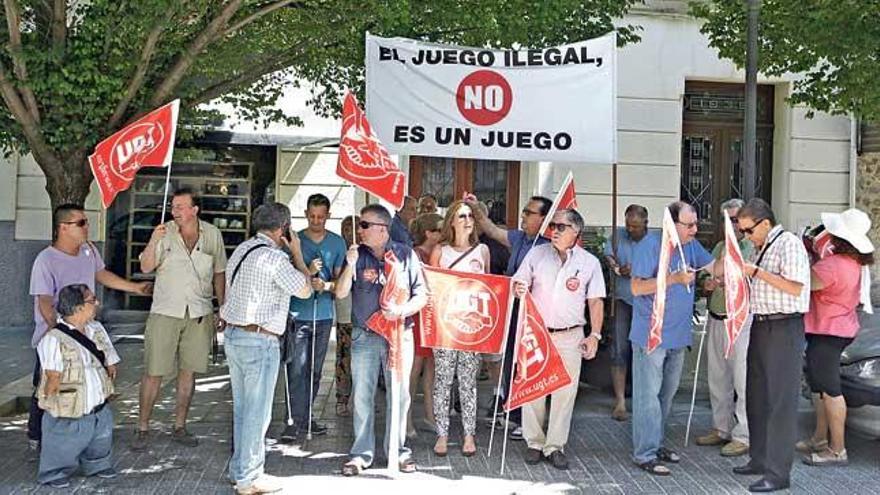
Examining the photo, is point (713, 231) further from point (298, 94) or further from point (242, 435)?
point (242, 435)

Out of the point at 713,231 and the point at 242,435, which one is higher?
the point at 713,231

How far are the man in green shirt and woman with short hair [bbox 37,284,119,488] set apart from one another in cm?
450

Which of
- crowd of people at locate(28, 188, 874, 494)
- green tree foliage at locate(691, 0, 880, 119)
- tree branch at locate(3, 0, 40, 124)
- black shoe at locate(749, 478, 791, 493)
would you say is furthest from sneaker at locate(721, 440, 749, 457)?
tree branch at locate(3, 0, 40, 124)

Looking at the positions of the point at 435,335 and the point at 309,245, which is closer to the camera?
the point at 435,335

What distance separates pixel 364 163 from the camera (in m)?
6.54

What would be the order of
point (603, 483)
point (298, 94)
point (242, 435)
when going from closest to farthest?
point (242, 435)
point (603, 483)
point (298, 94)

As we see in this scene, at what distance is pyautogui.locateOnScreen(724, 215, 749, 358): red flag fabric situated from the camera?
6.02 meters

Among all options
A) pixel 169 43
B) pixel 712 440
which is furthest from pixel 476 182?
pixel 712 440

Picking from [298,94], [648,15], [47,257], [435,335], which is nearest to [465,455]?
[435,335]

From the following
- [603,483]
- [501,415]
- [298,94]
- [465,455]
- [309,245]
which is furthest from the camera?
[298,94]

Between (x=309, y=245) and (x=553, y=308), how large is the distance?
2094 millimetres

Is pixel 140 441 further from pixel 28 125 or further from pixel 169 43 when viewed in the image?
pixel 169 43

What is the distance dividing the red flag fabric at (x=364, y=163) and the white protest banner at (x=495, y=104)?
5.41 feet

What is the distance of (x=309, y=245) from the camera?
731 centimetres
